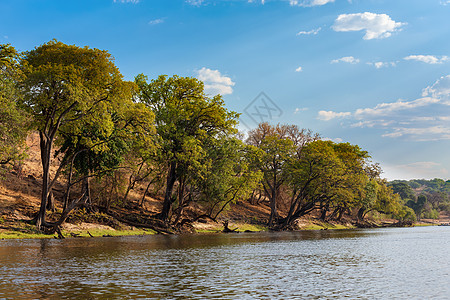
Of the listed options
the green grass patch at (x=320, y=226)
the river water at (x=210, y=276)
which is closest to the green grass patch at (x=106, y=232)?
the river water at (x=210, y=276)

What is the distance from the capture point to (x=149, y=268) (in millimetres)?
22562

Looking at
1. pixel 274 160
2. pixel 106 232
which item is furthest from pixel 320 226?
pixel 106 232

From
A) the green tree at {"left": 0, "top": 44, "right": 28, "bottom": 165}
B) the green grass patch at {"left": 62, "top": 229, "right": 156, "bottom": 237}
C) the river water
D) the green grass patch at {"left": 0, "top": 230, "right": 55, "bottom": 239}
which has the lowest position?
the green grass patch at {"left": 62, "top": 229, "right": 156, "bottom": 237}

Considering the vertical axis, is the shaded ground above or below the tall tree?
below

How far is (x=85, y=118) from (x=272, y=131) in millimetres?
66647

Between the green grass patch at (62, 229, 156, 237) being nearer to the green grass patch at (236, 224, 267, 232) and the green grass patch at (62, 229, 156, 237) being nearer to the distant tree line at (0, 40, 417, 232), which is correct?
the distant tree line at (0, 40, 417, 232)

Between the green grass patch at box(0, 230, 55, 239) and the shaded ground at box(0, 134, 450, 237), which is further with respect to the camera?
the shaded ground at box(0, 134, 450, 237)

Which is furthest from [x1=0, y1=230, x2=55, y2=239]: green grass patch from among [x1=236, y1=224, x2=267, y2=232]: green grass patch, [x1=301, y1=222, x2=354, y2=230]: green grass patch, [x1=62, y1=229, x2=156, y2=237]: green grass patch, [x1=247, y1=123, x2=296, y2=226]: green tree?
[x1=301, y1=222, x2=354, y2=230]: green grass patch

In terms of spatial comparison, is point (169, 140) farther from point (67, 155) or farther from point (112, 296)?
point (112, 296)

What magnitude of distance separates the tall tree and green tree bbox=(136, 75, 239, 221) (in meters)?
14.7

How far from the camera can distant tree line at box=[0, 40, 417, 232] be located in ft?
132

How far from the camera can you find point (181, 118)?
60.5 meters

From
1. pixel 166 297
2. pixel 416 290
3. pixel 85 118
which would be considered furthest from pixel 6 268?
pixel 85 118

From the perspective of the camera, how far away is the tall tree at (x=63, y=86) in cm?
3991
